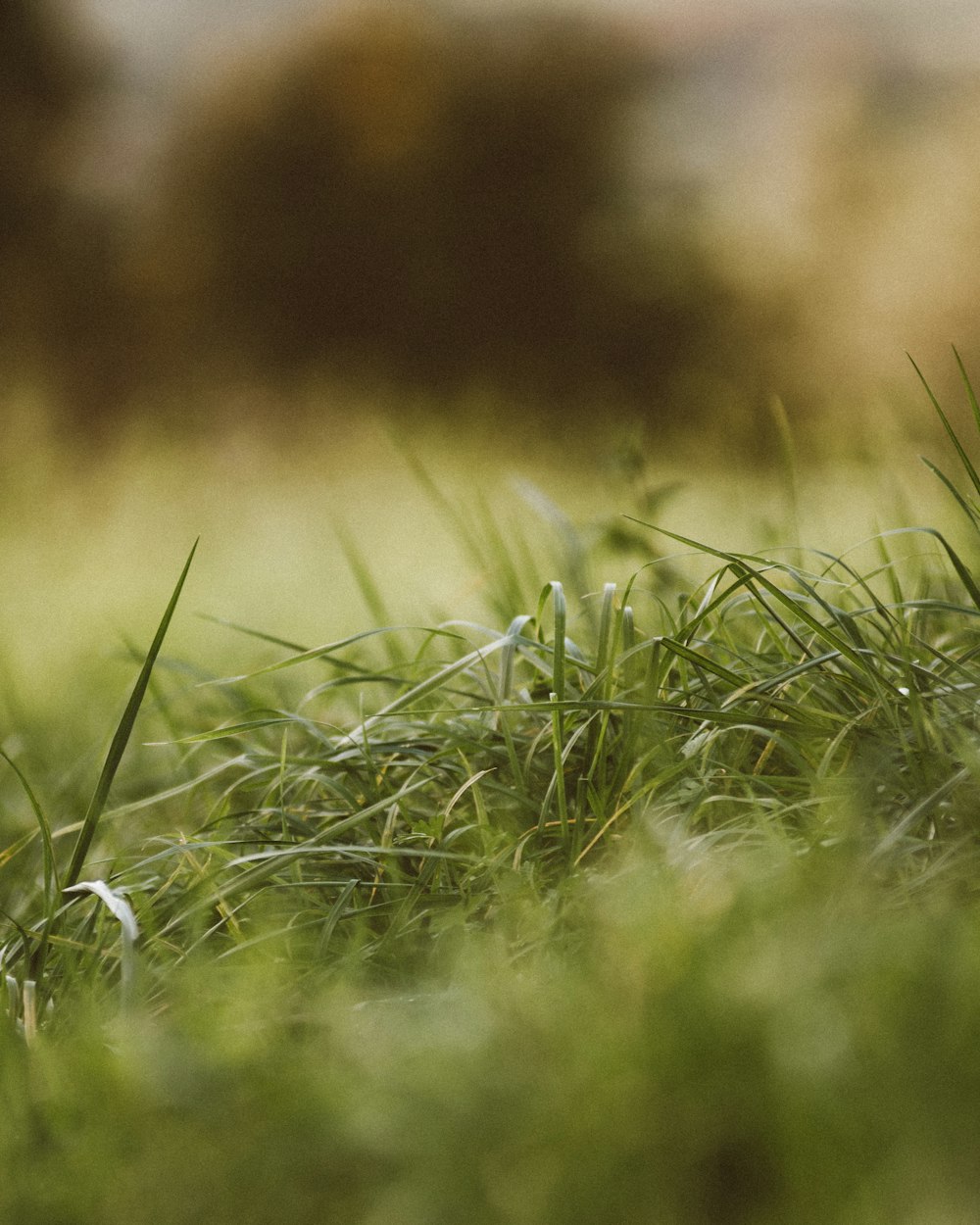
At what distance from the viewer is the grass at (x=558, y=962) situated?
1.41ft

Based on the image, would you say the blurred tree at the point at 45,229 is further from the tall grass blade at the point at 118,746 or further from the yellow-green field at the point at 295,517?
the tall grass blade at the point at 118,746

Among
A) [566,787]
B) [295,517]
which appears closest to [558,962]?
[566,787]

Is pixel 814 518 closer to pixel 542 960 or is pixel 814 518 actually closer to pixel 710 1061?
pixel 542 960

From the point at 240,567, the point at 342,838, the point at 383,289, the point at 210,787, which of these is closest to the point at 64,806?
the point at 210,787

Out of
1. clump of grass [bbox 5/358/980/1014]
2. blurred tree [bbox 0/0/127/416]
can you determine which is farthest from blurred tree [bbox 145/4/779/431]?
clump of grass [bbox 5/358/980/1014]

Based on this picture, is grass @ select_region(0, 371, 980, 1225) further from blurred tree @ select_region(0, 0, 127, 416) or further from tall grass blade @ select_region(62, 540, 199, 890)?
blurred tree @ select_region(0, 0, 127, 416)

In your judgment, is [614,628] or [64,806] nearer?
[614,628]

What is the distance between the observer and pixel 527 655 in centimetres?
94

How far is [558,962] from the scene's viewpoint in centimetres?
64

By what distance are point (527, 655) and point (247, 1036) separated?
1.45ft

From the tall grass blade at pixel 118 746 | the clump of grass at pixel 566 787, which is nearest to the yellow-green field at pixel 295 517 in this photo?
the clump of grass at pixel 566 787

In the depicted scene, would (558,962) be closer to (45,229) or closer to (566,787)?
(566,787)

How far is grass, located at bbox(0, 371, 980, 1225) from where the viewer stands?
429 millimetres

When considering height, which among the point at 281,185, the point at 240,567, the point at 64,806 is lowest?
the point at 240,567
